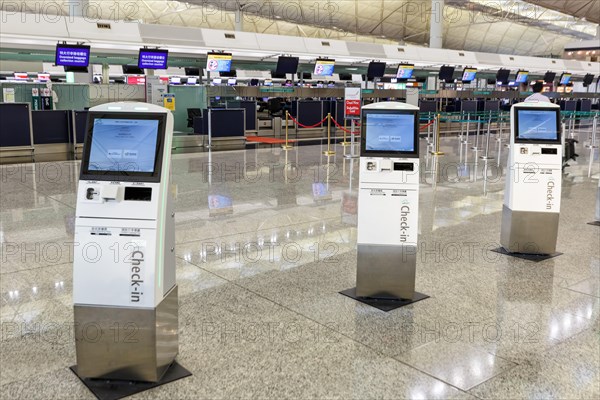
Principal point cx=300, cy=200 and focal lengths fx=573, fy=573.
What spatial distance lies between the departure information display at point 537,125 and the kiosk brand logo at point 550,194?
0.42 m

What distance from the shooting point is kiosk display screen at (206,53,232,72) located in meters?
15.6

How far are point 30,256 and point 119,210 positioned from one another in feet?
9.60

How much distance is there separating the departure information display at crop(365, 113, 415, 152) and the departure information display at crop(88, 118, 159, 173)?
1740mm

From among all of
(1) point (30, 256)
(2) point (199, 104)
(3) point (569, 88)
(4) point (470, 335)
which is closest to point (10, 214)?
(1) point (30, 256)

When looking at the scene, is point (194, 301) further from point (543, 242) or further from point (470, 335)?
point (543, 242)

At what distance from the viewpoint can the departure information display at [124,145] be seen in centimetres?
286

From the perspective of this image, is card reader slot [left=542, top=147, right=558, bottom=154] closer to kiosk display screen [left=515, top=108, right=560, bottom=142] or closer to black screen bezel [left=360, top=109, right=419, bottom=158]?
kiosk display screen [left=515, top=108, right=560, bottom=142]

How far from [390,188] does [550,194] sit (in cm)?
209

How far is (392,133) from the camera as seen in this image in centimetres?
411

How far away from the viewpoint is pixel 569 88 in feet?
115

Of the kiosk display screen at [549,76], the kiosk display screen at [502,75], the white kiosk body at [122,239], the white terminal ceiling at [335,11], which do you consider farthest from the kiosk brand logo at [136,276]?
A: the white terminal ceiling at [335,11]

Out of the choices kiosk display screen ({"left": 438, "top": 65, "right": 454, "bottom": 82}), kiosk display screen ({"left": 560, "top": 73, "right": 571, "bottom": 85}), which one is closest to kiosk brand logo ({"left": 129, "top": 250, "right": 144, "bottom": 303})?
kiosk display screen ({"left": 438, "top": 65, "right": 454, "bottom": 82})

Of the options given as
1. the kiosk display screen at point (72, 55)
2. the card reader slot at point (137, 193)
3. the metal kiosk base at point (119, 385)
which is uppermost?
the kiosk display screen at point (72, 55)

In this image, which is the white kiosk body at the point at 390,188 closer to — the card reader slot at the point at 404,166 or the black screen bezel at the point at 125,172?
the card reader slot at the point at 404,166
